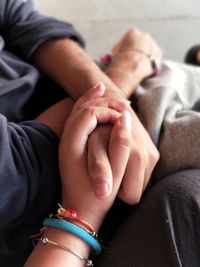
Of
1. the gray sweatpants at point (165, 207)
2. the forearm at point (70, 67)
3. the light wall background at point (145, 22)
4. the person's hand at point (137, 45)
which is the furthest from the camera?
the light wall background at point (145, 22)

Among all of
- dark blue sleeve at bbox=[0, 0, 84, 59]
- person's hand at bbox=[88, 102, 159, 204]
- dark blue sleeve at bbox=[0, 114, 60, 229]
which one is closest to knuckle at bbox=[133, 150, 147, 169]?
person's hand at bbox=[88, 102, 159, 204]

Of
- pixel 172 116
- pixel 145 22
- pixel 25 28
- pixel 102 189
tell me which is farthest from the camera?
pixel 145 22

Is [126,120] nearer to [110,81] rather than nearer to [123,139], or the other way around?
[123,139]

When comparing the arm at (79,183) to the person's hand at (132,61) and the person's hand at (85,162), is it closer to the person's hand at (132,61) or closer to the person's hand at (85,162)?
the person's hand at (85,162)

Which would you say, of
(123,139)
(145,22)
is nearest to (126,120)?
(123,139)

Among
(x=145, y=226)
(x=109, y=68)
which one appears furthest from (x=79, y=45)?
(x=145, y=226)

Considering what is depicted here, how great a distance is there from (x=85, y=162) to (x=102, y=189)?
0.05 metres

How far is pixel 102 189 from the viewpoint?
48 cm

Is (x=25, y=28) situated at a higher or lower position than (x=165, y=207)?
higher

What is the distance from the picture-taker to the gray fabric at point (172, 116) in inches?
22.0

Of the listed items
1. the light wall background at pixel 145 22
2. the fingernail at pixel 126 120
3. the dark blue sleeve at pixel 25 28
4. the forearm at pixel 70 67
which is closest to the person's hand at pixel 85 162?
the fingernail at pixel 126 120

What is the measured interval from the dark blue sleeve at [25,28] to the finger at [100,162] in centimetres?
26

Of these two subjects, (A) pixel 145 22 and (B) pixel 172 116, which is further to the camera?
(A) pixel 145 22

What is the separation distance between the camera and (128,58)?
0.79 metres
